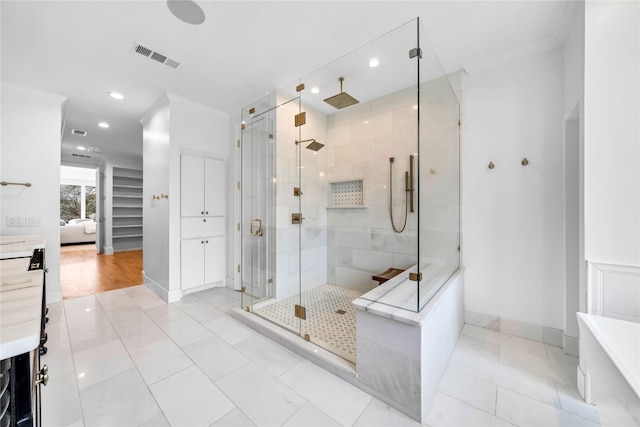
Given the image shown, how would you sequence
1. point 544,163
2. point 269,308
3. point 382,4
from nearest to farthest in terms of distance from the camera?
1. point 382,4
2. point 544,163
3. point 269,308

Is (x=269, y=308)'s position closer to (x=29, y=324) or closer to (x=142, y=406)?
(x=142, y=406)

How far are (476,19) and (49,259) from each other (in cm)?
499

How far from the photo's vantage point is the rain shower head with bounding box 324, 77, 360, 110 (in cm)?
294

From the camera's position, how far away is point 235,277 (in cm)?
362

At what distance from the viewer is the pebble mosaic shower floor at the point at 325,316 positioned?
6.80 feet

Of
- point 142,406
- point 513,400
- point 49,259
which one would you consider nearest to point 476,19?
point 513,400

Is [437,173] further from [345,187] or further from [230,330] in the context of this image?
[230,330]

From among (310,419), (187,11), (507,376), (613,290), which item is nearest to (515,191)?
(613,290)

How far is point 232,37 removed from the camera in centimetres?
207

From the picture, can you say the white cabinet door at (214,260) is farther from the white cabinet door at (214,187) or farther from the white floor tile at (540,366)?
the white floor tile at (540,366)

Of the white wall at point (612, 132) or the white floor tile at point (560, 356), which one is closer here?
the white wall at point (612, 132)

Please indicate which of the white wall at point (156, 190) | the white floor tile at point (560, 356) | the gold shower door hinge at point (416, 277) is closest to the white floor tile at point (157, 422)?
the gold shower door hinge at point (416, 277)

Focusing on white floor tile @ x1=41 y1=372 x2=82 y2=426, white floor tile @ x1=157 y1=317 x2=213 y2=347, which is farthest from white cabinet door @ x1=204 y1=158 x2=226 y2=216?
white floor tile @ x1=41 y1=372 x2=82 y2=426

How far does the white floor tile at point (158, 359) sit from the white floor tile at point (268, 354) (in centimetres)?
44
